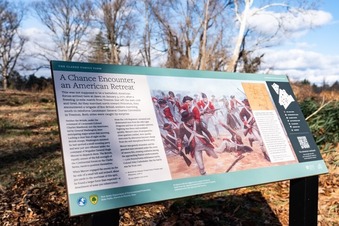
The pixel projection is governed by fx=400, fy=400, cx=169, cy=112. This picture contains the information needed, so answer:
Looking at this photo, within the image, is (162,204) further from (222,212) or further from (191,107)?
(191,107)

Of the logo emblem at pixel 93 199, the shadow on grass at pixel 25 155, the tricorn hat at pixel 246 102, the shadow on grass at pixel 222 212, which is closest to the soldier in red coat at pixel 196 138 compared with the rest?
the tricorn hat at pixel 246 102

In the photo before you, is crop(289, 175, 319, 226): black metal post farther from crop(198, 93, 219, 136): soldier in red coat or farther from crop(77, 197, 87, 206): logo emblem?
crop(77, 197, 87, 206): logo emblem

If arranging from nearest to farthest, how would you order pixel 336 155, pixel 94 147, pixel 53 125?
pixel 94 147, pixel 336 155, pixel 53 125

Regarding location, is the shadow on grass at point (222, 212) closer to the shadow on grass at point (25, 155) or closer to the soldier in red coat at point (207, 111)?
the soldier in red coat at point (207, 111)

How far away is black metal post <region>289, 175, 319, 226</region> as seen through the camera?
285 cm

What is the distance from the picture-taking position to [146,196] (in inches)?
80.1

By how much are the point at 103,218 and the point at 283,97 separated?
1.71 m

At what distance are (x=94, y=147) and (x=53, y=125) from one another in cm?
748

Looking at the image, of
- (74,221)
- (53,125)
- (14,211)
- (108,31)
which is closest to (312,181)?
(74,221)

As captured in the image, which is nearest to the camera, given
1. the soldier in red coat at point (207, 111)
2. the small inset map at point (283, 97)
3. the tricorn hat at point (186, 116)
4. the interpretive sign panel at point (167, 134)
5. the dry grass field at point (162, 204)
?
the interpretive sign panel at point (167, 134)

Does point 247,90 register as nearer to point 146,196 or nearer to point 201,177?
point 201,177

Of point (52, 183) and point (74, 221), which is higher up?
point (52, 183)

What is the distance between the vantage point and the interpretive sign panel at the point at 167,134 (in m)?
1.96

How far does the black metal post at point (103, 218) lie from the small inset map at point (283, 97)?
1.58 meters
